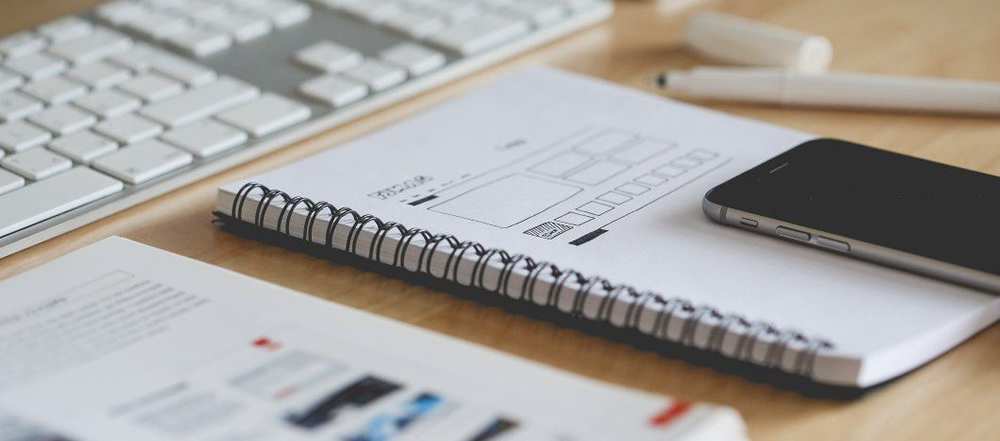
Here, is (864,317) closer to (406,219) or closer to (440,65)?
(406,219)

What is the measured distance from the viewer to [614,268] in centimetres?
63

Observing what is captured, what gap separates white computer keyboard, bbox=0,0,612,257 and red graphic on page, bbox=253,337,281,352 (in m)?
0.22

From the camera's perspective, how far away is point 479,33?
1005 mm

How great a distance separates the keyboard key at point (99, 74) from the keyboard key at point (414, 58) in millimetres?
194

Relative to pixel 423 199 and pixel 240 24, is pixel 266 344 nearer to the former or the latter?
pixel 423 199

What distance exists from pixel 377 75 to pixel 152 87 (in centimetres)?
16

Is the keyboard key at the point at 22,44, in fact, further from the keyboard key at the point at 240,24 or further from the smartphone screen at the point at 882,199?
the smartphone screen at the point at 882,199

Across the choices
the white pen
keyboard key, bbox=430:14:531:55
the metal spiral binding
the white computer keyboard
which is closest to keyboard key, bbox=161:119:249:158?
the white computer keyboard

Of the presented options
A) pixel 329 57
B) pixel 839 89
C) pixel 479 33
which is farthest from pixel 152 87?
pixel 839 89

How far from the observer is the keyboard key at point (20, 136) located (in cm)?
81

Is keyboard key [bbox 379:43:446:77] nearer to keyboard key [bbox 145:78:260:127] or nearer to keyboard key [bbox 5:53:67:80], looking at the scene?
keyboard key [bbox 145:78:260:127]

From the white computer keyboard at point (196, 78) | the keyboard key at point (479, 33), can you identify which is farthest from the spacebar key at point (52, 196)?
the keyboard key at point (479, 33)

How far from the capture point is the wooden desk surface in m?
0.57

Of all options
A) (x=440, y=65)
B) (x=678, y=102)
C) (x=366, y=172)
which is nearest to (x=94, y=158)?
(x=366, y=172)
